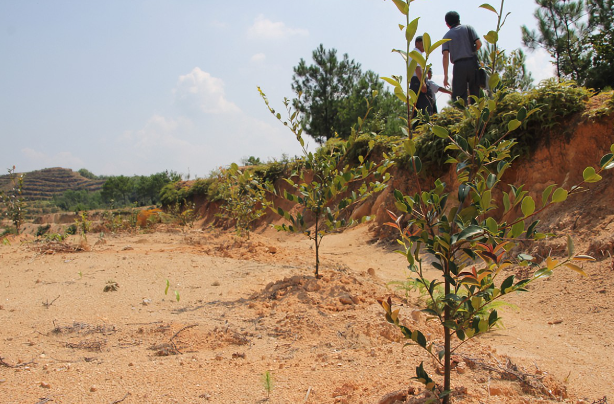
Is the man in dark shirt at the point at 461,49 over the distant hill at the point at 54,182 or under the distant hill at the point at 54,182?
under

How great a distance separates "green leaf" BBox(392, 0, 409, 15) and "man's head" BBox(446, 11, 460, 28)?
5.60 metres

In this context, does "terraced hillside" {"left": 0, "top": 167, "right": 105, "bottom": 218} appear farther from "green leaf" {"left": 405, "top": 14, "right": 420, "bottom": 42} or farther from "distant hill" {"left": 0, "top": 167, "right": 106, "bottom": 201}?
"green leaf" {"left": 405, "top": 14, "right": 420, "bottom": 42}

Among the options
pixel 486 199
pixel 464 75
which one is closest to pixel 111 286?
pixel 486 199

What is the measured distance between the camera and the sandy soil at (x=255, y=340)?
82.5 inches

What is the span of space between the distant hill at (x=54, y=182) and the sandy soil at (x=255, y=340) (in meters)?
71.4

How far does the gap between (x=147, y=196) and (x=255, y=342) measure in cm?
5075

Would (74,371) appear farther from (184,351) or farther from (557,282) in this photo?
(557,282)

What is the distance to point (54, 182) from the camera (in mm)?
72938

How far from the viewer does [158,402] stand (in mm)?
2027

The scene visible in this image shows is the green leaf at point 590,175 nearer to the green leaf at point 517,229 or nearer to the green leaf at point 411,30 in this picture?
the green leaf at point 517,229

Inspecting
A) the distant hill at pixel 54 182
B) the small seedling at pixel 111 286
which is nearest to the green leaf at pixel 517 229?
the small seedling at pixel 111 286

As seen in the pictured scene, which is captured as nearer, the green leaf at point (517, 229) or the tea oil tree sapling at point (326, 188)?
the green leaf at point (517, 229)

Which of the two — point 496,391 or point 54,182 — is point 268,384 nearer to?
point 496,391

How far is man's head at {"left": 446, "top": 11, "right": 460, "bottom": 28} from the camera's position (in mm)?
6164
